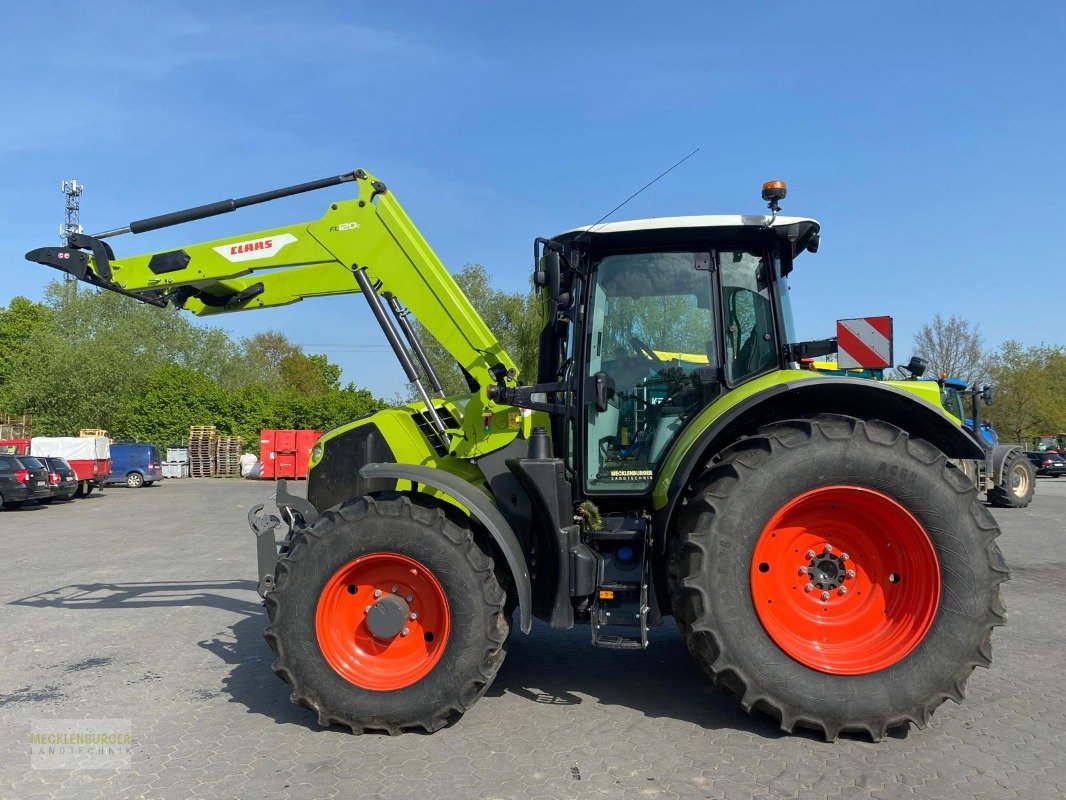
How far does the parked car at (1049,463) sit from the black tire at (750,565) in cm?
3730

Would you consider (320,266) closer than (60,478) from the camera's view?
Yes

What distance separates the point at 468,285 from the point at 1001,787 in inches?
1500

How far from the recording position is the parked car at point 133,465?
96.7ft

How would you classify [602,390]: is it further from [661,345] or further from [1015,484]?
[1015,484]

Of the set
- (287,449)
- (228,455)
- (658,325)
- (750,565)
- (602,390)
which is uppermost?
(658,325)

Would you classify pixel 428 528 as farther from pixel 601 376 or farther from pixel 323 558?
pixel 601 376

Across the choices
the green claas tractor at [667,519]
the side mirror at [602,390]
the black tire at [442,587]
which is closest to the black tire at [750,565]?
the green claas tractor at [667,519]

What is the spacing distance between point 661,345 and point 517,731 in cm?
237

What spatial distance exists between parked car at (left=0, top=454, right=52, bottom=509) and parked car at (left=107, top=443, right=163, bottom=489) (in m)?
8.28

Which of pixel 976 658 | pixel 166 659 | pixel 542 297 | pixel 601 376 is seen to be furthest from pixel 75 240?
pixel 976 658

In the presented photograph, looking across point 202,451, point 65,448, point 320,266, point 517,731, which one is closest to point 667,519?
point 517,731

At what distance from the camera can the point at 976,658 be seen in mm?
3918

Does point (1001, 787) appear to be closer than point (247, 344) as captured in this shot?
Yes

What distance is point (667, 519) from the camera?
4277mm
